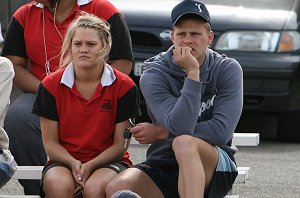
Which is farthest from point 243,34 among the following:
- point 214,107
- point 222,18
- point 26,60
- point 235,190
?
point 214,107

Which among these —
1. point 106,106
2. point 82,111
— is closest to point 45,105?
point 82,111

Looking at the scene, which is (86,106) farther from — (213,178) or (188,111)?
(213,178)

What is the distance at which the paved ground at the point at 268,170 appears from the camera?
9.18 meters

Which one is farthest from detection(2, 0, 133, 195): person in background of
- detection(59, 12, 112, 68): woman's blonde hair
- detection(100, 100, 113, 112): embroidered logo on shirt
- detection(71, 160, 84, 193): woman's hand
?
detection(71, 160, 84, 193): woman's hand

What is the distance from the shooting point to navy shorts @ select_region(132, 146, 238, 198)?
6793 millimetres

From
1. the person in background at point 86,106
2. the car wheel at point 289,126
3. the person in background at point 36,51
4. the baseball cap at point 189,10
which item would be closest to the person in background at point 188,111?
the baseball cap at point 189,10

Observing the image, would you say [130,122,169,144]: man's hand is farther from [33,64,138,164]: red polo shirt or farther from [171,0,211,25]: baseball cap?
[171,0,211,25]: baseball cap

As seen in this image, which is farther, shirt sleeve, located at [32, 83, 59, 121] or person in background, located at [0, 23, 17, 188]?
shirt sleeve, located at [32, 83, 59, 121]

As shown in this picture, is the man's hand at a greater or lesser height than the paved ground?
greater

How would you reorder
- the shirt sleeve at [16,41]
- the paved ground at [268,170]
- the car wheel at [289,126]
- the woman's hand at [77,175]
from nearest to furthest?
1. the woman's hand at [77,175]
2. the shirt sleeve at [16,41]
3. the paved ground at [268,170]
4. the car wheel at [289,126]

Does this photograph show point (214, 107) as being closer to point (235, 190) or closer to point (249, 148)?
point (235, 190)

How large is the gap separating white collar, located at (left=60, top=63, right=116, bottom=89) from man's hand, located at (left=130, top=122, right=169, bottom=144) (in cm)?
39

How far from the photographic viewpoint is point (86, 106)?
23.4ft

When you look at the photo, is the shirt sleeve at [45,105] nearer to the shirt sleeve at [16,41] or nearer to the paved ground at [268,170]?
the shirt sleeve at [16,41]
